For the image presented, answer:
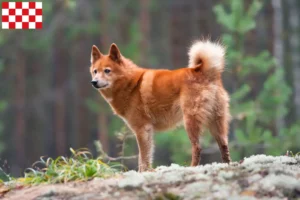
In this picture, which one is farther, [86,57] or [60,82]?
[60,82]

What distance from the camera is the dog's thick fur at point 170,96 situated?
257 inches

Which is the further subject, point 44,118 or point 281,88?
point 44,118

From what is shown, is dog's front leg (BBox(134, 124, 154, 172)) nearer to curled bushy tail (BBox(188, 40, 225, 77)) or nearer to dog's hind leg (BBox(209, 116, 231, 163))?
dog's hind leg (BBox(209, 116, 231, 163))

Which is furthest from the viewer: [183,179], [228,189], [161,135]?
[161,135]

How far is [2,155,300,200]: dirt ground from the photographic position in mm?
4812

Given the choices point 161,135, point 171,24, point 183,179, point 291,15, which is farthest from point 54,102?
point 183,179

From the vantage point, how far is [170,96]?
22.5ft

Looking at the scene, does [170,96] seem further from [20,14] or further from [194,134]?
[20,14]

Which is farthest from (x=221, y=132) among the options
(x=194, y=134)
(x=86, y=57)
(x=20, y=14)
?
(x=86, y=57)

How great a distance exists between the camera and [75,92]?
26.5m

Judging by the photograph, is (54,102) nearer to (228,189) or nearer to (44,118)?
(44,118)

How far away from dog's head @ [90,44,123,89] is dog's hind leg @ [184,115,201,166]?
1.41 meters

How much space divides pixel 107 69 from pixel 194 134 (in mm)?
1678

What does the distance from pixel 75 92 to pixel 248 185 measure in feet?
71.9
